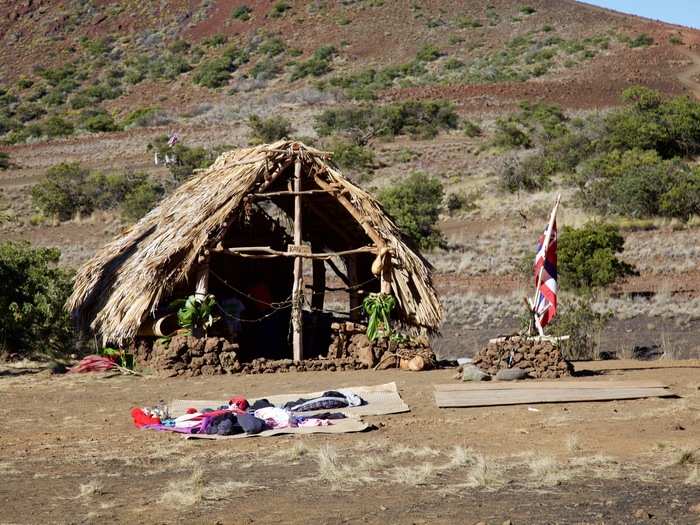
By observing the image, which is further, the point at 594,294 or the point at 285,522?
the point at 594,294

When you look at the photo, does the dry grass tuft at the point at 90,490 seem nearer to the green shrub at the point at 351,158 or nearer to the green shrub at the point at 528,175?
the green shrub at the point at 528,175

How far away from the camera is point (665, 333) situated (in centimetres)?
1720

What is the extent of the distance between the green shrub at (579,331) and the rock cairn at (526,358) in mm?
2945

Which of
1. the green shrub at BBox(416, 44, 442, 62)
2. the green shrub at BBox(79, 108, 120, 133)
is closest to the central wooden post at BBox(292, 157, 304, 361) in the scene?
the green shrub at BBox(79, 108, 120, 133)

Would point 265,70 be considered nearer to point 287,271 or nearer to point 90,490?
point 287,271

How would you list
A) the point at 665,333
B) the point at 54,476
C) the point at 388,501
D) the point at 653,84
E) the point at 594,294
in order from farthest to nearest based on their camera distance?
the point at 653,84, the point at 594,294, the point at 665,333, the point at 54,476, the point at 388,501

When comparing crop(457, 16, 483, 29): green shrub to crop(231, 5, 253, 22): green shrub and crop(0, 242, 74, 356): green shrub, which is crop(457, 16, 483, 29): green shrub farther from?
crop(0, 242, 74, 356): green shrub

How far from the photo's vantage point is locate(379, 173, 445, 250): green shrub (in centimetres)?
2602

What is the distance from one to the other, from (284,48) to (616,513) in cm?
6297

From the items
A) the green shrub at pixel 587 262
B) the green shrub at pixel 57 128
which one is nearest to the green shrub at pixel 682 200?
the green shrub at pixel 587 262

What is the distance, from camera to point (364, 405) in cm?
1084

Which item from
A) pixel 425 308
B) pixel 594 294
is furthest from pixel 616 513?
pixel 594 294

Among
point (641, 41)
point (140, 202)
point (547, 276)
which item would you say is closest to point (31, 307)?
point (547, 276)

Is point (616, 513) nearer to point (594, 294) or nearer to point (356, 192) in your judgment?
point (356, 192)
